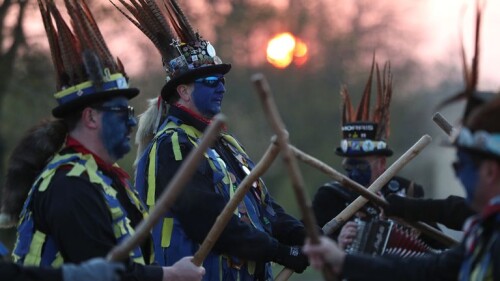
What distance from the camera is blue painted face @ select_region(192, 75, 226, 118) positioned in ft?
22.5

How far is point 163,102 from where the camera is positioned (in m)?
7.14

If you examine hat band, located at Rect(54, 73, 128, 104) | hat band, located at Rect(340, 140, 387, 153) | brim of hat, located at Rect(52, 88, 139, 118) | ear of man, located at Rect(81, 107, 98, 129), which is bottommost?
hat band, located at Rect(340, 140, 387, 153)

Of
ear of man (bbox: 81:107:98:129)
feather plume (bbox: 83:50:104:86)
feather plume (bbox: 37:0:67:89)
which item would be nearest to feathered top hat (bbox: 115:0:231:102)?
feather plume (bbox: 37:0:67:89)

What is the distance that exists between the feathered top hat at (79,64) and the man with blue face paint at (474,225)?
1.47 metres

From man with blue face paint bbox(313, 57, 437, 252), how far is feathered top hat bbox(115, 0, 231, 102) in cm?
143

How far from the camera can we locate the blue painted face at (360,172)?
7973 millimetres

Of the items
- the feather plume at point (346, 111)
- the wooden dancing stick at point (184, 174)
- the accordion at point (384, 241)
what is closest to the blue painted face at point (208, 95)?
the accordion at point (384, 241)

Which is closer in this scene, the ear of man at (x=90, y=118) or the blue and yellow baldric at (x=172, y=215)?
the ear of man at (x=90, y=118)

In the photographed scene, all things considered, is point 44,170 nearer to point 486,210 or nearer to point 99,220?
point 99,220

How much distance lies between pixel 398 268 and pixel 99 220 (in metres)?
1.40

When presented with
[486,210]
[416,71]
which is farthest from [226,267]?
[416,71]

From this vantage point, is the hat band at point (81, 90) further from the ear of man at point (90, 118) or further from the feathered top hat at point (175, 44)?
the feathered top hat at point (175, 44)

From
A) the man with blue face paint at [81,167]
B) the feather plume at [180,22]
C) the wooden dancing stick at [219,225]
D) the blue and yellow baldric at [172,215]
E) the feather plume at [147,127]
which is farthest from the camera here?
the feather plume at [147,127]

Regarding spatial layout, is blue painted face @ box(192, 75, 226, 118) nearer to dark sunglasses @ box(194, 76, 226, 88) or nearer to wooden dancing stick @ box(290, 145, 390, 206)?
dark sunglasses @ box(194, 76, 226, 88)
